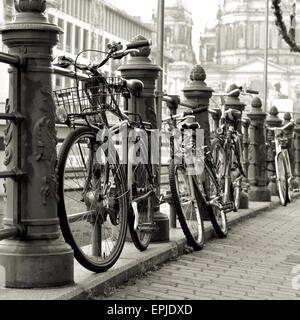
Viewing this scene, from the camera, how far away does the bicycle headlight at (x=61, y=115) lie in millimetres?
4930

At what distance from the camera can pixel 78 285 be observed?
478 centimetres

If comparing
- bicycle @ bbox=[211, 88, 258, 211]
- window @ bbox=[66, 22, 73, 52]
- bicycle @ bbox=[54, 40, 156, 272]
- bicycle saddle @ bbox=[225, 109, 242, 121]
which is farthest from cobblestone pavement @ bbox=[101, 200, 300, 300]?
window @ bbox=[66, 22, 73, 52]

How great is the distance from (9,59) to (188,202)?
9.54 ft

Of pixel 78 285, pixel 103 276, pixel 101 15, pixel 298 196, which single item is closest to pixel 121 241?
pixel 103 276

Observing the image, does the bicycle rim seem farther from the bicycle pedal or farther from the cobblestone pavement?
the bicycle pedal

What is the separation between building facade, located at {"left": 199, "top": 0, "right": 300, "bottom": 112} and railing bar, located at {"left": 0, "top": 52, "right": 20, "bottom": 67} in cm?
10631

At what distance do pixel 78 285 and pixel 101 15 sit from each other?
7847cm

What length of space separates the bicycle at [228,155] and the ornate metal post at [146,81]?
78.7 inches

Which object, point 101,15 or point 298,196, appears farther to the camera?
point 101,15

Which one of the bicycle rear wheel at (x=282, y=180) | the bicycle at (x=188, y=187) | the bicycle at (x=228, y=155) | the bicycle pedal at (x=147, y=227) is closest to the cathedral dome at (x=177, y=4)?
the bicycle rear wheel at (x=282, y=180)

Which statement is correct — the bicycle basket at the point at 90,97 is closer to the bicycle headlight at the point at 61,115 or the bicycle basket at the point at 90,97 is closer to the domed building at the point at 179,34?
the bicycle headlight at the point at 61,115

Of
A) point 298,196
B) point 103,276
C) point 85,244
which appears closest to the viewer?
point 103,276

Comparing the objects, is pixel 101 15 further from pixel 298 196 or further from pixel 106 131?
pixel 106 131
